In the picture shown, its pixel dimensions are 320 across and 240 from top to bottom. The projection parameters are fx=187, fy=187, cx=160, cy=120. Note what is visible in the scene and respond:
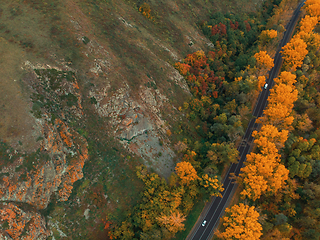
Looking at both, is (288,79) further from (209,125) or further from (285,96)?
(209,125)

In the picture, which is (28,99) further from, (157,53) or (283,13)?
(283,13)

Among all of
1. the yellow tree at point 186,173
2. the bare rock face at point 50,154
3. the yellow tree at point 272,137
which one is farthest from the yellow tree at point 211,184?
the bare rock face at point 50,154

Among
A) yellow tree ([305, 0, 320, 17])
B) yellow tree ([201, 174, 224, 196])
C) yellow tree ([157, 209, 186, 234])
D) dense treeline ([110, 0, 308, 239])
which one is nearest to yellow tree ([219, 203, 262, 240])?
dense treeline ([110, 0, 308, 239])

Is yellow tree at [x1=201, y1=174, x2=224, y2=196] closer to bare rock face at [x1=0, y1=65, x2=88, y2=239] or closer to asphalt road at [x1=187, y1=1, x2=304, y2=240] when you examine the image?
asphalt road at [x1=187, y1=1, x2=304, y2=240]

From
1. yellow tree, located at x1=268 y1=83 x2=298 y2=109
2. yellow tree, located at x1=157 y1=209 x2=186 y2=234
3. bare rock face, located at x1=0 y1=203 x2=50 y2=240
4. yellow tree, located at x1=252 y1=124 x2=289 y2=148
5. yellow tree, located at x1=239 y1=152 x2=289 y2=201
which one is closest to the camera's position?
bare rock face, located at x1=0 y1=203 x2=50 y2=240

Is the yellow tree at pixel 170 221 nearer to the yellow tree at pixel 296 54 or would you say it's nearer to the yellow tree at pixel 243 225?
the yellow tree at pixel 243 225

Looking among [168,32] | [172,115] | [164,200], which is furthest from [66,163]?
[168,32]
